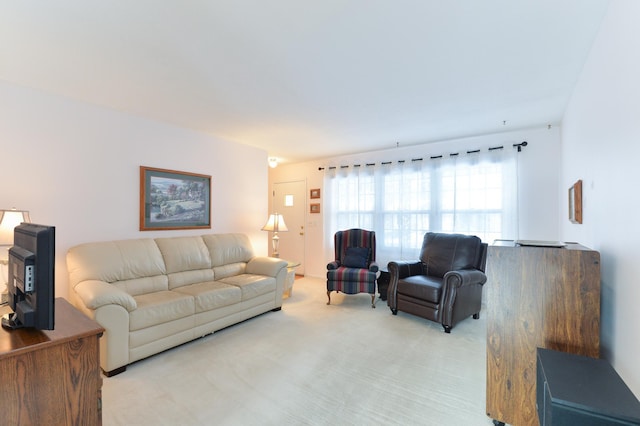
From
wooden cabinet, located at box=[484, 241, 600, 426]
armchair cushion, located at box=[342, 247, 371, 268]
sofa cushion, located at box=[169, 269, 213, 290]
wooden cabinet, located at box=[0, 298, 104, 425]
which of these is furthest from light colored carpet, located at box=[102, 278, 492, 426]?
armchair cushion, located at box=[342, 247, 371, 268]

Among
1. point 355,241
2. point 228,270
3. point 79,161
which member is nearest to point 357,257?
point 355,241

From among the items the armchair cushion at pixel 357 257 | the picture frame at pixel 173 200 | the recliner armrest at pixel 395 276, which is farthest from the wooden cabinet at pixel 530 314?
the picture frame at pixel 173 200

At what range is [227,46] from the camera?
192cm

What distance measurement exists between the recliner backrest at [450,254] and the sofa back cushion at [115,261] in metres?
3.25

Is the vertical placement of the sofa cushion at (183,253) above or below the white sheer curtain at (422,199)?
below

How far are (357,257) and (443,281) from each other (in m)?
1.42

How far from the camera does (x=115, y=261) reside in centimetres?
280

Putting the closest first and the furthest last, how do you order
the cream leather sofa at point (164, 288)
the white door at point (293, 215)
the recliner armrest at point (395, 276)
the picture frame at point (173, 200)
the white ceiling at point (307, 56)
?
the white ceiling at point (307, 56) < the cream leather sofa at point (164, 288) < the picture frame at point (173, 200) < the recliner armrest at point (395, 276) < the white door at point (293, 215)

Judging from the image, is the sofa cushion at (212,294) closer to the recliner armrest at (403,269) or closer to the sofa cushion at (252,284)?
the sofa cushion at (252,284)

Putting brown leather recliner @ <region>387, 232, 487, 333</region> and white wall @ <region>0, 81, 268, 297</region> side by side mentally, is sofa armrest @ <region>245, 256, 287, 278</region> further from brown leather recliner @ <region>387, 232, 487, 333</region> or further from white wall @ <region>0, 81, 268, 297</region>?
brown leather recliner @ <region>387, 232, 487, 333</region>

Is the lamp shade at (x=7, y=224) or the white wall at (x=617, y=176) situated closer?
the white wall at (x=617, y=176)

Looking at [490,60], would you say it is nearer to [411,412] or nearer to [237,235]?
[411,412]

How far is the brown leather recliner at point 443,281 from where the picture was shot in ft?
10.0

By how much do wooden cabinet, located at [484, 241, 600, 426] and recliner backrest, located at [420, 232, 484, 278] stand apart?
207 cm
